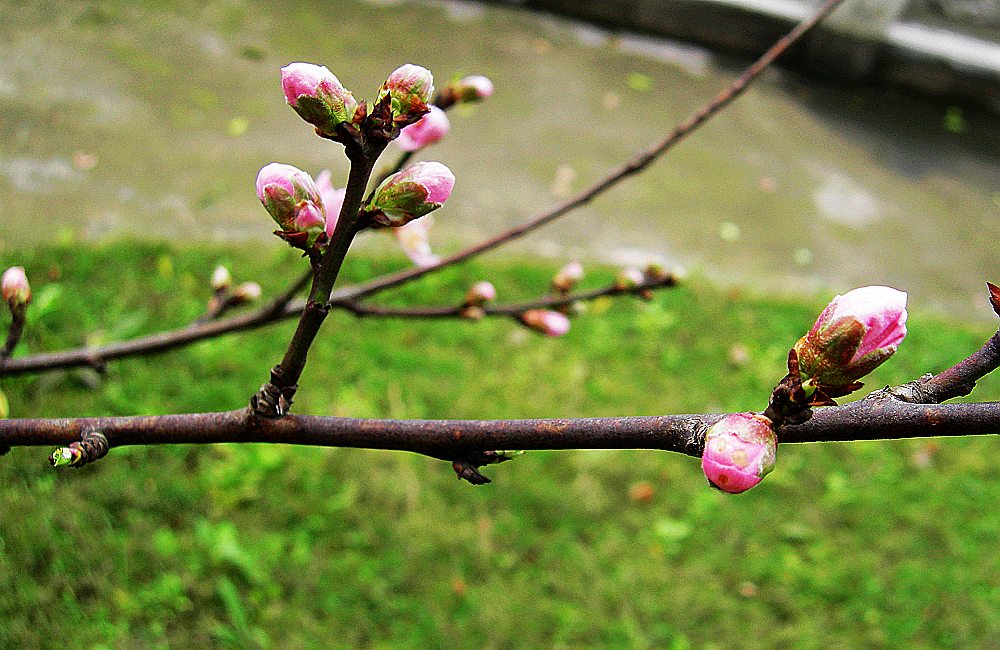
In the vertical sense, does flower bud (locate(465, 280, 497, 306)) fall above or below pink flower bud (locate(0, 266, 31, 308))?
below

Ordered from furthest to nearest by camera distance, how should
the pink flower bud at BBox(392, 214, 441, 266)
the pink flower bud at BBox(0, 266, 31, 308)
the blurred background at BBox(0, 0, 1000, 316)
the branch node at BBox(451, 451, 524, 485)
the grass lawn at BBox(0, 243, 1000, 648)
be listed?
the blurred background at BBox(0, 0, 1000, 316) < the grass lawn at BBox(0, 243, 1000, 648) < the pink flower bud at BBox(392, 214, 441, 266) < the pink flower bud at BBox(0, 266, 31, 308) < the branch node at BBox(451, 451, 524, 485)

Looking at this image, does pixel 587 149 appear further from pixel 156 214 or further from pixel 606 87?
pixel 156 214

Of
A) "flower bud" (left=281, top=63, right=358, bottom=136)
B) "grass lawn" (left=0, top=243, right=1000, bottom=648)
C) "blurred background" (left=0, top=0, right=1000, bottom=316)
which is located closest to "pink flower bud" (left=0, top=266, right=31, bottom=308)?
"flower bud" (left=281, top=63, right=358, bottom=136)

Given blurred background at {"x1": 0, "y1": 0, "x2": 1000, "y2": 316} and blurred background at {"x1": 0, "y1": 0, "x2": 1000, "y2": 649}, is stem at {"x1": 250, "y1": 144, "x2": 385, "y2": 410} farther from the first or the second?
blurred background at {"x1": 0, "y1": 0, "x2": 1000, "y2": 316}

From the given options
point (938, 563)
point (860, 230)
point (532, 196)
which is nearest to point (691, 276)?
point (532, 196)

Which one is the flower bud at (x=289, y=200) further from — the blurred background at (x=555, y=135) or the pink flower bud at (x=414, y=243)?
the blurred background at (x=555, y=135)

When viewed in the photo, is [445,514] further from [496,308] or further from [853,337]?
[853,337]
